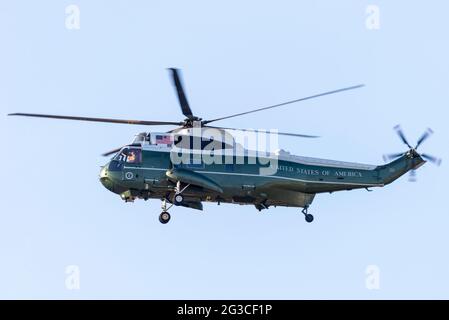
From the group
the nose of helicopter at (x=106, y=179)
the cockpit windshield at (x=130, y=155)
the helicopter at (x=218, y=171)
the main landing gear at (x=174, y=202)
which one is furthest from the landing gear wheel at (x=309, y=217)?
the nose of helicopter at (x=106, y=179)

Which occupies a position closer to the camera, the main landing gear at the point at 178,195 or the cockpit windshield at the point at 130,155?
the main landing gear at the point at 178,195

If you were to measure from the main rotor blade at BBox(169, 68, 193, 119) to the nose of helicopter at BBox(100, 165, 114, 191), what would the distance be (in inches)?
179

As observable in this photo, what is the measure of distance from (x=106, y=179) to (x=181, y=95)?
5269 millimetres

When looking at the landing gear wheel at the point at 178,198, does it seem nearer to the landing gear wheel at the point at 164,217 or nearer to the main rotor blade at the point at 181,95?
the landing gear wheel at the point at 164,217

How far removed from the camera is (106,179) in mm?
48906

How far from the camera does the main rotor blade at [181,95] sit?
4656cm

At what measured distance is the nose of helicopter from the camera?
48844mm

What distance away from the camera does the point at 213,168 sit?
4909 cm

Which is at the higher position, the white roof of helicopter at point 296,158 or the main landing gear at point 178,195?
the white roof of helicopter at point 296,158

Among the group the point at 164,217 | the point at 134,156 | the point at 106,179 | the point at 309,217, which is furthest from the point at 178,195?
the point at 309,217

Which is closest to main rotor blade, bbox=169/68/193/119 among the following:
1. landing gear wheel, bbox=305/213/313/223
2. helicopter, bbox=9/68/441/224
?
helicopter, bbox=9/68/441/224

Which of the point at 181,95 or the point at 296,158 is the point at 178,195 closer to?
the point at 181,95
